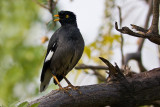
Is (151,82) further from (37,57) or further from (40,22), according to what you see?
(40,22)

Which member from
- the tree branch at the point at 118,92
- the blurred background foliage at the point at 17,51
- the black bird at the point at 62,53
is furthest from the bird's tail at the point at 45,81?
the tree branch at the point at 118,92

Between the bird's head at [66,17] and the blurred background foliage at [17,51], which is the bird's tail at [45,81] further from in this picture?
the bird's head at [66,17]

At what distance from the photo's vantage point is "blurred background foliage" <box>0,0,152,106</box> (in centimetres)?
466

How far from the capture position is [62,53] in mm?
4141

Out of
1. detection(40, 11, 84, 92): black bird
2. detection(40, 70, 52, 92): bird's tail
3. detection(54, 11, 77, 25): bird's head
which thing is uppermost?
detection(54, 11, 77, 25): bird's head

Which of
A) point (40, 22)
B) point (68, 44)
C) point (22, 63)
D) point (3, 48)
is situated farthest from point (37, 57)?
point (68, 44)

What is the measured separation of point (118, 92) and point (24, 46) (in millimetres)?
3061

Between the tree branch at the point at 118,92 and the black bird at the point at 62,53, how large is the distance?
706 millimetres

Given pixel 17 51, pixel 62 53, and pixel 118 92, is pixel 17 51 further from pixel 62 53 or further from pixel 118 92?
pixel 118 92

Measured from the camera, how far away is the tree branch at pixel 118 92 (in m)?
3.16

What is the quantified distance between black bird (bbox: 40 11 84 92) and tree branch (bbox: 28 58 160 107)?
706mm

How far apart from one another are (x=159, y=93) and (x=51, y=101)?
120 centimetres

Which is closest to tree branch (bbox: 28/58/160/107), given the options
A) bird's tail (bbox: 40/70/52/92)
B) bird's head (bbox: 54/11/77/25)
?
bird's tail (bbox: 40/70/52/92)

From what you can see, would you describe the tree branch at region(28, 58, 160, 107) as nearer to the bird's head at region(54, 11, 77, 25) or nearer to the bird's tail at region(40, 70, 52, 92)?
the bird's tail at region(40, 70, 52, 92)
